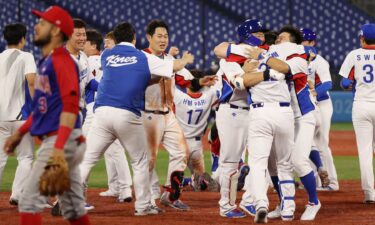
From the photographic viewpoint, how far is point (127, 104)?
904 cm

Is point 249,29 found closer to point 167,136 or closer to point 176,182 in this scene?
point 167,136

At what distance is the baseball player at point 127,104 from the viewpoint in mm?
9016

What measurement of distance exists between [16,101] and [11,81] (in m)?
0.25

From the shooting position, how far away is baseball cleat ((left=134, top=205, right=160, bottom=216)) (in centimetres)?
928

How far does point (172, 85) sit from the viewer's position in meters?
10.1

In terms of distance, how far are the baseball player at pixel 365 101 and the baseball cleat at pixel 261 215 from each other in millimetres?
2436

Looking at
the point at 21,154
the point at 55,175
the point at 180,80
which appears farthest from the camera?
the point at 180,80

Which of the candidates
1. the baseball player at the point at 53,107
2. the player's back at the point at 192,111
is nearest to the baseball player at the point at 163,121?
the player's back at the point at 192,111

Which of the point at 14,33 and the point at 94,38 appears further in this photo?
the point at 94,38

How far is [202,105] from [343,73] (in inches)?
85.1

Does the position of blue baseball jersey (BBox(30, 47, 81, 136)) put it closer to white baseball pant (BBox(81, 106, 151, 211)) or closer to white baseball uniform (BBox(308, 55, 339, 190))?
white baseball pant (BBox(81, 106, 151, 211))

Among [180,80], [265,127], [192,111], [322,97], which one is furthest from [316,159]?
[265,127]

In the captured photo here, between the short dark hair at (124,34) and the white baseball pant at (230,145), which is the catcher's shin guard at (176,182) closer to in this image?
the white baseball pant at (230,145)

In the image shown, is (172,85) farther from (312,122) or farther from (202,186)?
(202,186)
